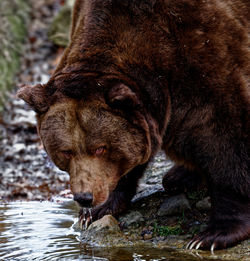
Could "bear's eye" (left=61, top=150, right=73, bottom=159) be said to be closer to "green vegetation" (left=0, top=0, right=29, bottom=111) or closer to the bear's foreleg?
the bear's foreleg

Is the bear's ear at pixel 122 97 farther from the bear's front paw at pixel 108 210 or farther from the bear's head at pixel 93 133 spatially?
the bear's front paw at pixel 108 210

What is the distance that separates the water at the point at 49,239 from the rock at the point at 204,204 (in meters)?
0.78

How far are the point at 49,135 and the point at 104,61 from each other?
787 mm

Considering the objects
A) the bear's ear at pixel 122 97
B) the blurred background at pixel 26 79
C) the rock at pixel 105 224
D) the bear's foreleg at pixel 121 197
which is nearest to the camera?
the bear's ear at pixel 122 97

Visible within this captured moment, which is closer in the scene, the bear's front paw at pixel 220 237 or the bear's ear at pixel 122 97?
the bear's ear at pixel 122 97

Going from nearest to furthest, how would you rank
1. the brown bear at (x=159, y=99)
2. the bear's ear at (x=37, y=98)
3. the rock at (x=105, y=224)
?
the brown bear at (x=159, y=99), the bear's ear at (x=37, y=98), the rock at (x=105, y=224)

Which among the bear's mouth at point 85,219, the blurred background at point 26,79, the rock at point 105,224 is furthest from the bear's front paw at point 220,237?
the blurred background at point 26,79

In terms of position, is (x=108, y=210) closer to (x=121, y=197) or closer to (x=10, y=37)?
(x=121, y=197)

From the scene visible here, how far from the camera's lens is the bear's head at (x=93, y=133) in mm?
4652

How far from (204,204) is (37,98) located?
1913mm

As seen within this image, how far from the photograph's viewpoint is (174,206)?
5.49m

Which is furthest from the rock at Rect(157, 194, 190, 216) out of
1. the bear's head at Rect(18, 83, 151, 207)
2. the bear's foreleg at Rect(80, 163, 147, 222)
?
the bear's head at Rect(18, 83, 151, 207)

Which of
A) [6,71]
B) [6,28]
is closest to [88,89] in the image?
[6,71]

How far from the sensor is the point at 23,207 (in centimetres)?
660
